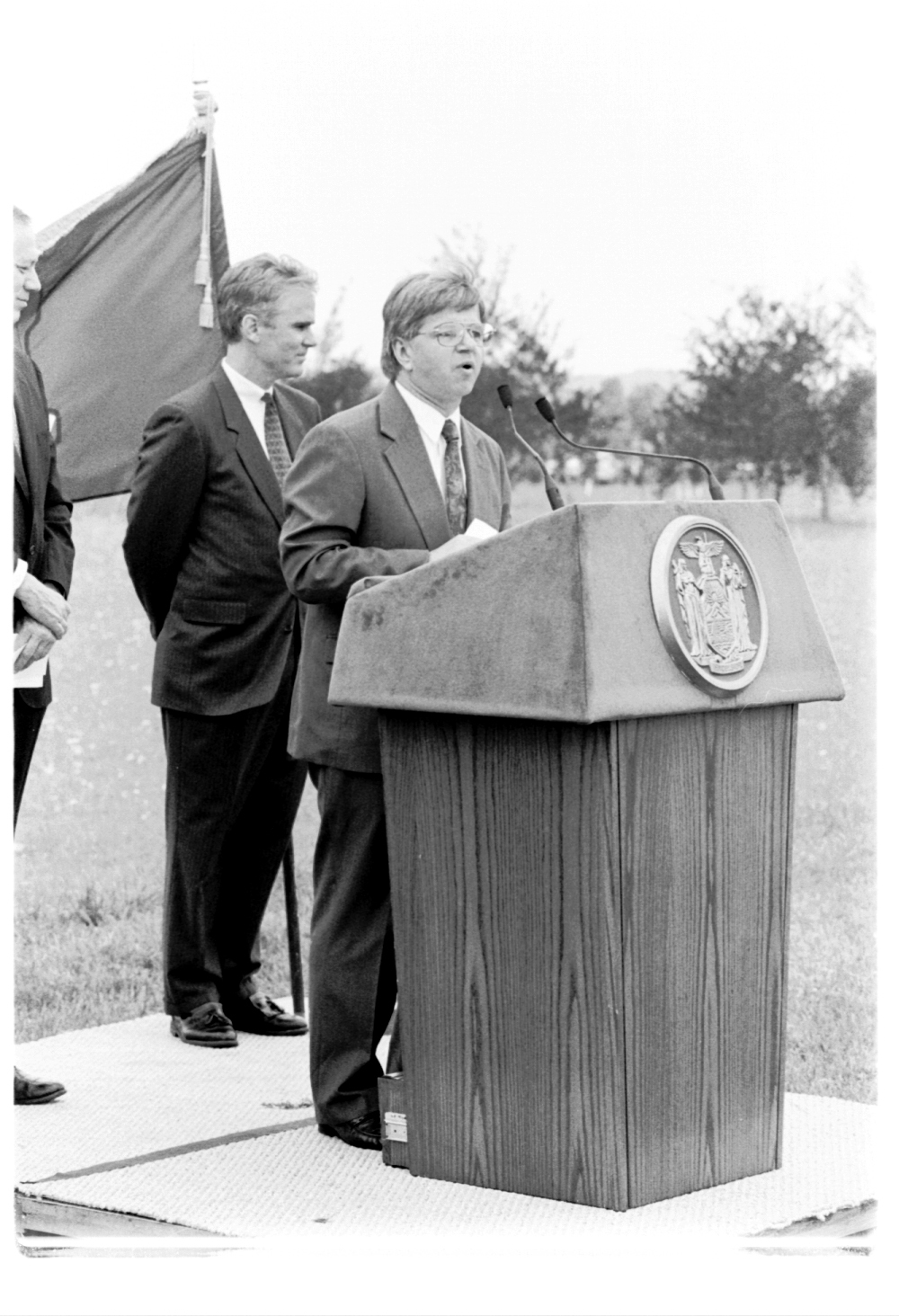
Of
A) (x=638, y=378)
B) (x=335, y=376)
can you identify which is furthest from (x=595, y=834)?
(x=638, y=378)

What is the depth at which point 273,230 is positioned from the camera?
6.31m

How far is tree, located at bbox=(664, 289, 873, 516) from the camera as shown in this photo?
21.5ft

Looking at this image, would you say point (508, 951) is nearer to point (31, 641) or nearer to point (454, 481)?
point (454, 481)

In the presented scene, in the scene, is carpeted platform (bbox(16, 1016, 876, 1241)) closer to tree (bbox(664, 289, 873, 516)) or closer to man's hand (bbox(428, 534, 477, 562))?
man's hand (bbox(428, 534, 477, 562))

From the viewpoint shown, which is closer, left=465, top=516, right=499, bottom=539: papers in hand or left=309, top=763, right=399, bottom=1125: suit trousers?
left=465, top=516, right=499, bottom=539: papers in hand

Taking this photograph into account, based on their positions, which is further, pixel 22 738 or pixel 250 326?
pixel 250 326

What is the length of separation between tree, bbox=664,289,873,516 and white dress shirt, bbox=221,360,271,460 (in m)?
3.09

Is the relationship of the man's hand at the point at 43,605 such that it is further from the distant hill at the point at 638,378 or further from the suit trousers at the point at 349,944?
the distant hill at the point at 638,378

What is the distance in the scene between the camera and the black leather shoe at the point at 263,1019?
389 cm

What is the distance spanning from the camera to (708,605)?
250 centimetres

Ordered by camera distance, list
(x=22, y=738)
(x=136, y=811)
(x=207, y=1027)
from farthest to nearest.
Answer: (x=136, y=811)
(x=207, y=1027)
(x=22, y=738)

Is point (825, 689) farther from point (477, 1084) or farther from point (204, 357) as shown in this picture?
point (204, 357)

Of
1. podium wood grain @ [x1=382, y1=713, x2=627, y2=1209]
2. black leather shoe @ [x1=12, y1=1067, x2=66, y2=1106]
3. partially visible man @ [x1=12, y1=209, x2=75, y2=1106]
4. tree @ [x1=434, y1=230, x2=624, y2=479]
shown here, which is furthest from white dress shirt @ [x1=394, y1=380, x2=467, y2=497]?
tree @ [x1=434, y1=230, x2=624, y2=479]

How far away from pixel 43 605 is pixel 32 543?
1.04ft
